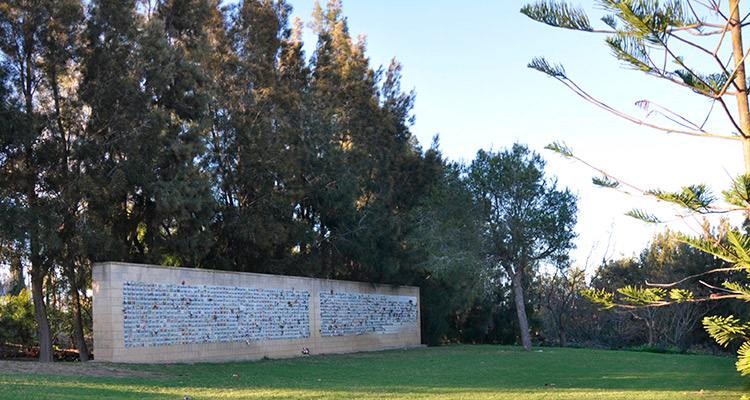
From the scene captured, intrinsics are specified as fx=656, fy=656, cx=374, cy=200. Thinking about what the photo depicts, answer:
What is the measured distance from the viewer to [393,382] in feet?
42.0

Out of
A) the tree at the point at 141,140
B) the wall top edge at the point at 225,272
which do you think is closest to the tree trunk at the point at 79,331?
the tree at the point at 141,140

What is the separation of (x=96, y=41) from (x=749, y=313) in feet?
96.1

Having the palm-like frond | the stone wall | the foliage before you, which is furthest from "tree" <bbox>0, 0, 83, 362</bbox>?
the palm-like frond

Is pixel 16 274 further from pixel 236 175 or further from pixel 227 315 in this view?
pixel 236 175

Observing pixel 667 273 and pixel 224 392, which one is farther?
pixel 667 273

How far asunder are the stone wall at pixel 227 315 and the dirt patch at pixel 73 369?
175cm

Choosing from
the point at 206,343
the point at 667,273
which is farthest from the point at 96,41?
the point at 667,273

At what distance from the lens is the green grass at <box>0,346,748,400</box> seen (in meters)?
10.2

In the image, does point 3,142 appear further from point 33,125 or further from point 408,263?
point 408,263

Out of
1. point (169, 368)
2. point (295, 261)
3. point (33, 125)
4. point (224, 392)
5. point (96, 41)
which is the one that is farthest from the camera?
point (295, 261)

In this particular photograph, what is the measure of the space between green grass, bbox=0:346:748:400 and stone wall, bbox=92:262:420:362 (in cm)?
123

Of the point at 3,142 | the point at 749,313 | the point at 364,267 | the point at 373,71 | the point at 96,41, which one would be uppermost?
the point at 373,71

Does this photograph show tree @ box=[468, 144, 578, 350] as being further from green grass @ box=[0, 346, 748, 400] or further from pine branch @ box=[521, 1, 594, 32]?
pine branch @ box=[521, 1, 594, 32]

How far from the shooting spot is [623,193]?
4367 millimetres
